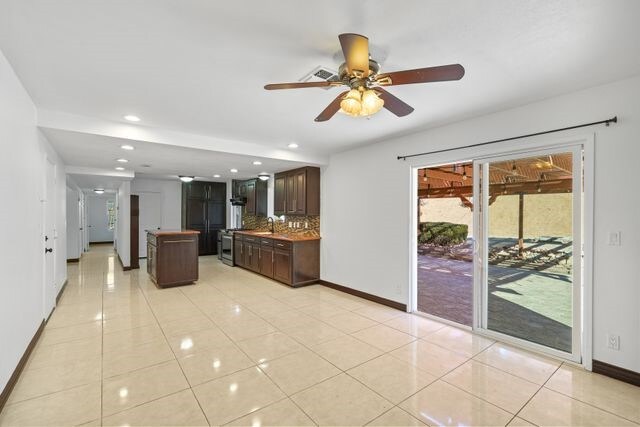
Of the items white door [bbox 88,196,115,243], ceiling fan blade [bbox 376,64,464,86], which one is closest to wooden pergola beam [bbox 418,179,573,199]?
ceiling fan blade [bbox 376,64,464,86]

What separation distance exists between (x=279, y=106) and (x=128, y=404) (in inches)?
111

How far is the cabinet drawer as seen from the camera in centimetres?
547

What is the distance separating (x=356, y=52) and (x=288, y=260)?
4.28 metres

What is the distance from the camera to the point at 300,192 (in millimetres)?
5824

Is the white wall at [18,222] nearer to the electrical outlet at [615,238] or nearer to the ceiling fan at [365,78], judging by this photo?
the ceiling fan at [365,78]

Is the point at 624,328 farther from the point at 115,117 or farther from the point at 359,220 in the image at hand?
the point at 115,117

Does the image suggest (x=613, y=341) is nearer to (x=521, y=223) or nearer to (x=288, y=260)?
(x=521, y=223)

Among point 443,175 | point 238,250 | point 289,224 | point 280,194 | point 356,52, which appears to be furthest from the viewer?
point 238,250

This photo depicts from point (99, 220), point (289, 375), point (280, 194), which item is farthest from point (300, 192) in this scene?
point (99, 220)

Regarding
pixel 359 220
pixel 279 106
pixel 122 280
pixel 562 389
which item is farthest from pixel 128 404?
pixel 122 280

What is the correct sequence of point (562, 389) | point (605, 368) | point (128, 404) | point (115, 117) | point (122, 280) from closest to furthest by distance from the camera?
point (128, 404) < point (562, 389) < point (605, 368) < point (115, 117) < point (122, 280)

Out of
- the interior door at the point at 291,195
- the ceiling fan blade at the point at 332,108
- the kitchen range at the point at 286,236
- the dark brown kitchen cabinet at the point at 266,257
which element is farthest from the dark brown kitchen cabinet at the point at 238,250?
the ceiling fan blade at the point at 332,108

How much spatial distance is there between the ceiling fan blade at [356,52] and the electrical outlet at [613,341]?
9.81 ft

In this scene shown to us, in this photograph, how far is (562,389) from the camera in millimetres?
2320
